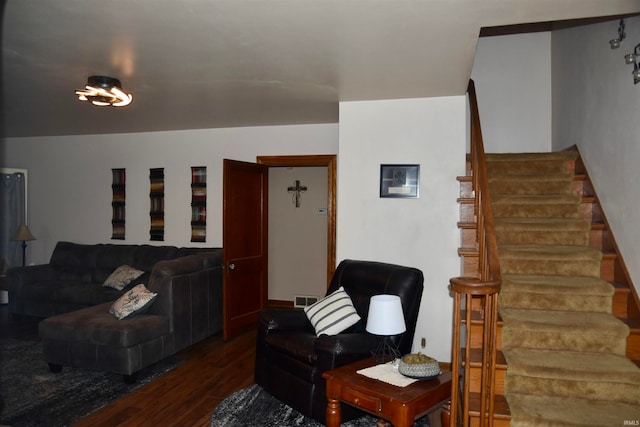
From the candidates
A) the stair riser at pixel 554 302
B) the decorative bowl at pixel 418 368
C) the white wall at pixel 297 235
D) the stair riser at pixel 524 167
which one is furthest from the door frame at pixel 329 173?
the decorative bowl at pixel 418 368

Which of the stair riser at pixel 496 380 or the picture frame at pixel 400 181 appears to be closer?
the stair riser at pixel 496 380

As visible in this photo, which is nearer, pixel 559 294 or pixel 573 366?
pixel 573 366

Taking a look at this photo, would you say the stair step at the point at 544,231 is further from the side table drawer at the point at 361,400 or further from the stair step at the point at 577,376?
the side table drawer at the point at 361,400

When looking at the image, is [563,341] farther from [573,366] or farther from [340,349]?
[340,349]

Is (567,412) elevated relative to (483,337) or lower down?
lower down

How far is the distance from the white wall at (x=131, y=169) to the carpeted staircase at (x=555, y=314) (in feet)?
7.62

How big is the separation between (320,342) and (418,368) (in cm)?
69

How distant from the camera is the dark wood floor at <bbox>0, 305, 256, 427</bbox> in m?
3.02

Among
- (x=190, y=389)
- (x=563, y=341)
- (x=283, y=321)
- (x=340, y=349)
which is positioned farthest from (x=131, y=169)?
(x=563, y=341)

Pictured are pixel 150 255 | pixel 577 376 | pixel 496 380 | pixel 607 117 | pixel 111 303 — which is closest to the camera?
pixel 577 376

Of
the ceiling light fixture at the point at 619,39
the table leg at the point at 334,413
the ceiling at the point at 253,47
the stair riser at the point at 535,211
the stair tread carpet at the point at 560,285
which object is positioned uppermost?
the ceiling light fixture at the point at 619,39

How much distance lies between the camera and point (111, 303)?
14.2 feet

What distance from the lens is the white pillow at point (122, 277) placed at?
5.09 metres

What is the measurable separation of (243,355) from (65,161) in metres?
4.29
